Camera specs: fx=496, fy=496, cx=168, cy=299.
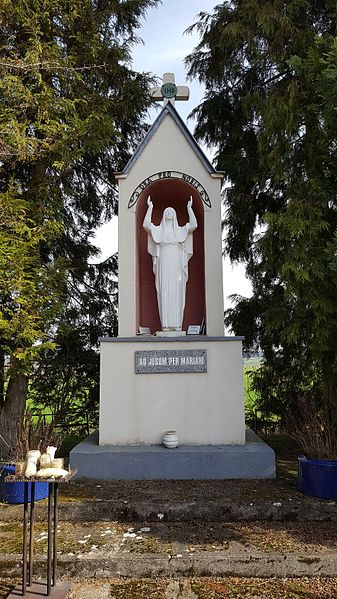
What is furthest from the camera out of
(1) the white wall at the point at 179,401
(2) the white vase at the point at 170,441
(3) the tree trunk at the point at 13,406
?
(3) the tree trunk at the point at 13,406

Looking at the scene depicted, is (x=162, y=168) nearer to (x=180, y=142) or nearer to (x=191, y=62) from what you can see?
(x=180, y=142)

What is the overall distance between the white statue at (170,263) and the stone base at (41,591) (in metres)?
4.20

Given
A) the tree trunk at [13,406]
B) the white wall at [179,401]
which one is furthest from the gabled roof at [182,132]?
the tree trunk at [13,406]

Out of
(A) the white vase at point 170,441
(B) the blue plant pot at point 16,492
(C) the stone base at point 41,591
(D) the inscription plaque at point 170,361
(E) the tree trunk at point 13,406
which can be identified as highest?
(D) the inscription plaque at point 170,361

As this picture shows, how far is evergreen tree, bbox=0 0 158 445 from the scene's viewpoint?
6918 millimetres

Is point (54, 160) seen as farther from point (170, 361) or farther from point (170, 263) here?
point (170, 361)

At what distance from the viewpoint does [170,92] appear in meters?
7.71

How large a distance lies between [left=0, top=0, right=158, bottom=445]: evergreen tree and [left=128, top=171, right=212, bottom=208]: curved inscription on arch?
116cm

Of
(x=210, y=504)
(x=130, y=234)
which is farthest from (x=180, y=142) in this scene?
(x=210, y=504)

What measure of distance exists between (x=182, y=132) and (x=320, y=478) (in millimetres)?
5113

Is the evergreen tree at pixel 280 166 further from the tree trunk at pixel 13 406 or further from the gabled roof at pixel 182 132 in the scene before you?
the tree trunk at pixel 13 406

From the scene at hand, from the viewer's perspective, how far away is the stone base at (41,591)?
10.4ft

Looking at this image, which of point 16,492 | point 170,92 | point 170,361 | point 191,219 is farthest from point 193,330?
point 170,92

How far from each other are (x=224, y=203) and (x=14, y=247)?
4179 mm
